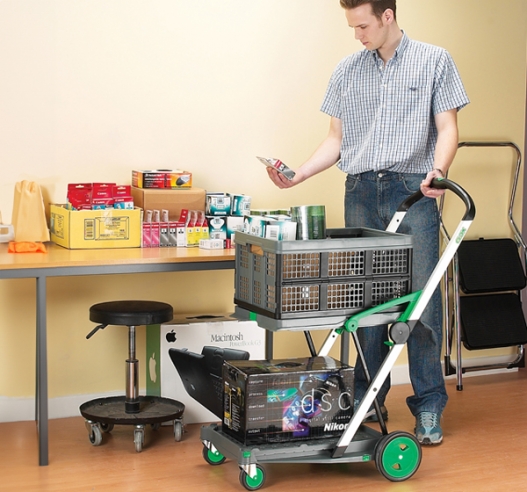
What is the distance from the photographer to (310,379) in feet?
10.4

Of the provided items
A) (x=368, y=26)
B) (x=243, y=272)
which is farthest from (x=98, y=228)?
(x=368, y=26)

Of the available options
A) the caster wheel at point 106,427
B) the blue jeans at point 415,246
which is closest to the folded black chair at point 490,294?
the blue jeans at point 415,246

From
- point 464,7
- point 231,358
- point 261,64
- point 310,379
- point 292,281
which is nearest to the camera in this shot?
point 292,281

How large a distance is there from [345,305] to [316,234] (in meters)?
0.28

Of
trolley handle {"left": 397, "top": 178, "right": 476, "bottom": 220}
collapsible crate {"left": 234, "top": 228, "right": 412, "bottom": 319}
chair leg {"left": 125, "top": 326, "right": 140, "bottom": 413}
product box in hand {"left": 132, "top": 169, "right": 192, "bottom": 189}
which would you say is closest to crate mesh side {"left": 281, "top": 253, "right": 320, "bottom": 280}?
collapsible crate {"left": 234, "top": 228, "right": 412, "bottom": 319}

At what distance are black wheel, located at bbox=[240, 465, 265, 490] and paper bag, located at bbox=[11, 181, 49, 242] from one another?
132 centimetres

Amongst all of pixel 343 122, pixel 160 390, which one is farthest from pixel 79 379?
pixel 343 122

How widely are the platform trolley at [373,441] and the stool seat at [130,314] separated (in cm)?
59

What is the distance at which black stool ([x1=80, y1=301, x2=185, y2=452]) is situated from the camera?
3555 mm

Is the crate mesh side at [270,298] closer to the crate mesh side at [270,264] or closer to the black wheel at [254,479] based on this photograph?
the crate mesh side at [270,264]

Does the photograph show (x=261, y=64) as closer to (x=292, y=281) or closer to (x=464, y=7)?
(x=464, y=7)

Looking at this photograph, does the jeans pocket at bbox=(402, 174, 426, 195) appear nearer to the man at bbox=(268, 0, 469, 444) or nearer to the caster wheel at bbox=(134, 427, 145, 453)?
the man at bbox=(268, 0, 469, 444)

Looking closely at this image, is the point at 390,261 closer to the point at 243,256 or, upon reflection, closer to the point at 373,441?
the point at 243,256

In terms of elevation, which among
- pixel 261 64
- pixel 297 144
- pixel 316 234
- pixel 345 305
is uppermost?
pixel 261 64
